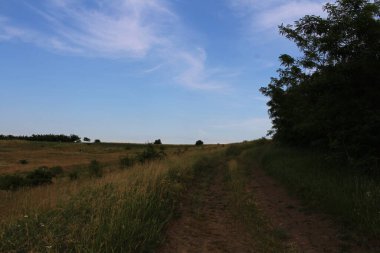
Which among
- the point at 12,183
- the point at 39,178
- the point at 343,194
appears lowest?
the point at 12,183

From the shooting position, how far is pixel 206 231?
8688 mm

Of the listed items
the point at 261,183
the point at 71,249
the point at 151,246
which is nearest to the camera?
the point at 71,249

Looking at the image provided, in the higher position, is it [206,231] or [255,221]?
[255,221]

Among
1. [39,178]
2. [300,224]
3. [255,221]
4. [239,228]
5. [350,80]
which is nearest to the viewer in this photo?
[239,228]

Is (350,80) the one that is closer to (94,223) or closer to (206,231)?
(206,231)

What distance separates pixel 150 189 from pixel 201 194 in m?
3.64

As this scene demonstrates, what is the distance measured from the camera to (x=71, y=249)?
18.6 feet

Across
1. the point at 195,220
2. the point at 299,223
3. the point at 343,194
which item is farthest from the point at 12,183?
the point at 343,194

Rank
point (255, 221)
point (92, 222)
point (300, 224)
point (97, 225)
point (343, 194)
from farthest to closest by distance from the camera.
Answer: point (343, 194) < point (255, 221) < point (300, 224) < point (92, 222) < point (97, 225)

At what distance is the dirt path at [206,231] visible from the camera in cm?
736

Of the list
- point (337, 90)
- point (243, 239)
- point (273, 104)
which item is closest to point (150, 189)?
point (243, 239)

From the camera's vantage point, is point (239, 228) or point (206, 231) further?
point (239, 228)

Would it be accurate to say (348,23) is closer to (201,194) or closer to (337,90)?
(337,90)

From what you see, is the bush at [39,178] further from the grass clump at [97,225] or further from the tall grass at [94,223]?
the grass clump at [97,225]
